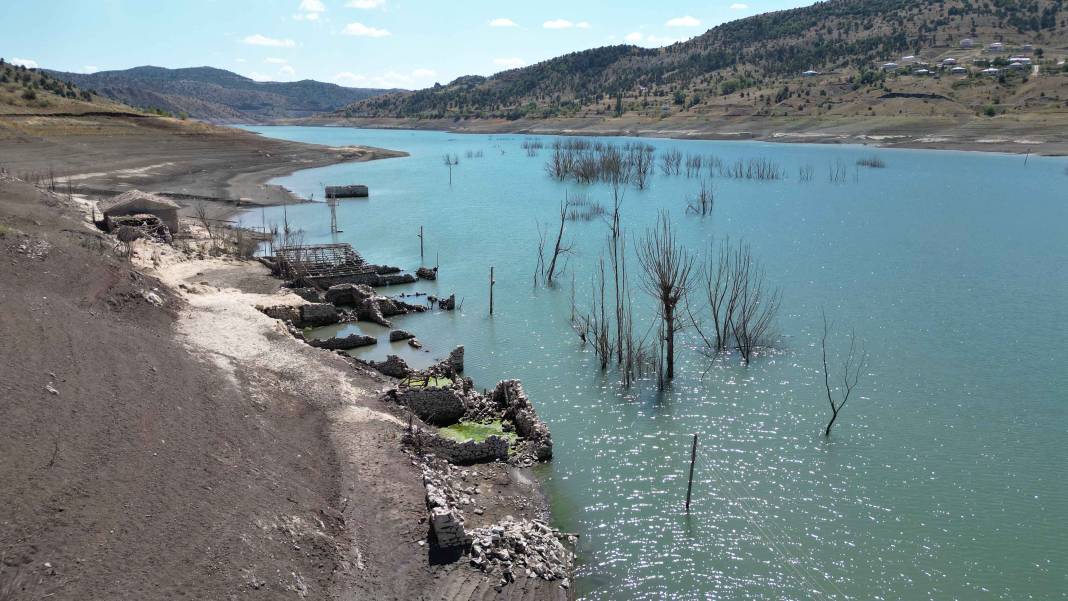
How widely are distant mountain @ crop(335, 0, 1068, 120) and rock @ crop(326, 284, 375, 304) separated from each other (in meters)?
103

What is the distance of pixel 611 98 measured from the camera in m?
172

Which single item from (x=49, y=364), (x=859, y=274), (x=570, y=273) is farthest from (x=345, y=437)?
(x=859, y=274)

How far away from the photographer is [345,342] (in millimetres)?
26922

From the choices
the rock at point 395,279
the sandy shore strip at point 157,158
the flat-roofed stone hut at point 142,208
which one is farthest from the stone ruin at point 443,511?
the sandy shore strip at point 157,158

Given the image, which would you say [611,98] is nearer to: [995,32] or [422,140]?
[422,140]

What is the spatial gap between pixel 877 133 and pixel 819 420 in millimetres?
96287

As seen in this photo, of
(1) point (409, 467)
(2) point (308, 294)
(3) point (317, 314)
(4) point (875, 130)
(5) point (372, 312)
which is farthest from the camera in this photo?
(4) point (875, 130)

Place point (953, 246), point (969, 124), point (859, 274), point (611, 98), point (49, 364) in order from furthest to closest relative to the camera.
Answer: point (611, 98) < point (969, 124) < point (953, 246) < point (859, 274) < point (49, 364)

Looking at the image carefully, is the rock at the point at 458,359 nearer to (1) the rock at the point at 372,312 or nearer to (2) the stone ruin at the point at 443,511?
(1) the rock at the point at 372,312

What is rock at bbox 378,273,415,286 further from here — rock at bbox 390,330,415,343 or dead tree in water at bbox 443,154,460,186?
dead tree in water at bbox 443,154,460,186

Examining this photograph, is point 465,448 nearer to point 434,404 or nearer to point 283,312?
point 434,404

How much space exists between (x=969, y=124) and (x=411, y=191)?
76.3m

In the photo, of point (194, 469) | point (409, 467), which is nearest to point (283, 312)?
point (409, 467)

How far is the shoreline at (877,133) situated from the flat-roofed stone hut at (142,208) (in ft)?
296
